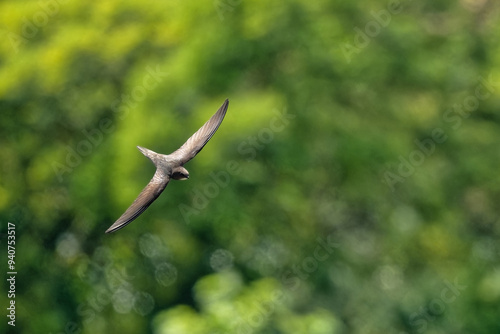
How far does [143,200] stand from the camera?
336 inches

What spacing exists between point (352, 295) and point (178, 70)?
5.70 meters

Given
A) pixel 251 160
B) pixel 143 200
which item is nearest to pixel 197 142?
pixel 143 200

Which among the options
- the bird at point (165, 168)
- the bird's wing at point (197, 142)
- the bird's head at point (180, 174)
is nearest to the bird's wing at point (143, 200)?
the bird at point (165, 168)

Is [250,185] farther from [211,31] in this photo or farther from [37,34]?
[37,34]

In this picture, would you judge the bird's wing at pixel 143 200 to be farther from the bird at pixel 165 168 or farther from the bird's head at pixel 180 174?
the bird's head at pixel 180 174

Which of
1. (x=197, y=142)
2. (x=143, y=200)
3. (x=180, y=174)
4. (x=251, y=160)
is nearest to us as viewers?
(x=143, y=200)

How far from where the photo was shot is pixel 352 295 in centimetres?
2188

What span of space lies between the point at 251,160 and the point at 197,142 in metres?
11.4

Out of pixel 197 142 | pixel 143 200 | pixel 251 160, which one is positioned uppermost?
pixel 143 200

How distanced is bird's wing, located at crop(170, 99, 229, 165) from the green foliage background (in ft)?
35.0

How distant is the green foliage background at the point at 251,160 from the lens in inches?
833

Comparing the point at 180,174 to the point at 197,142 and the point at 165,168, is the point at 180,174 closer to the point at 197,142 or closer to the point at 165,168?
the point at 165,168

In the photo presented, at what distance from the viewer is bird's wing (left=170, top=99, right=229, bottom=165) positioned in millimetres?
9516

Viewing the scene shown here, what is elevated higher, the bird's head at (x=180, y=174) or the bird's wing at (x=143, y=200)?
the bird's wing at (x=143, y=200)
